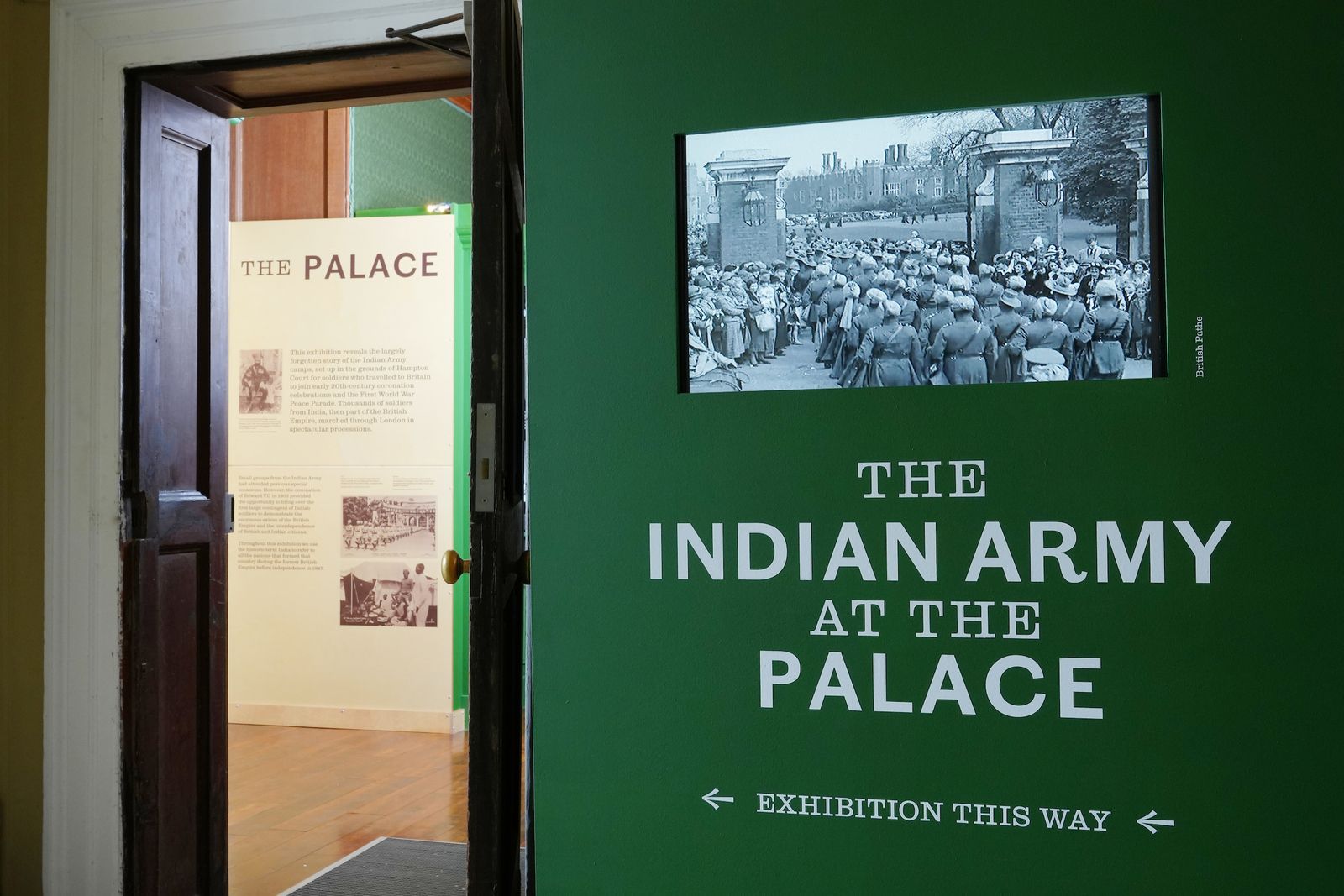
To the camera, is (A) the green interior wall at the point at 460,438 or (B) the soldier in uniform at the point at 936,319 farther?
(A) the green interior wall at the point at 460,438

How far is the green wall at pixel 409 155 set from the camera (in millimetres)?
6051

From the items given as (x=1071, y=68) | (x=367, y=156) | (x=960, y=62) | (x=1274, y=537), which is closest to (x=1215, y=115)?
(x=1071, y=68)

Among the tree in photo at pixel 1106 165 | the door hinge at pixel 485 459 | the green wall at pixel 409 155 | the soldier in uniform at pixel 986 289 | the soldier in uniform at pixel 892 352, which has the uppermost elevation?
the green wall at pixel 409 155

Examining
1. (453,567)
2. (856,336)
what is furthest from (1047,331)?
(453,567)

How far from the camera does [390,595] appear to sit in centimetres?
552

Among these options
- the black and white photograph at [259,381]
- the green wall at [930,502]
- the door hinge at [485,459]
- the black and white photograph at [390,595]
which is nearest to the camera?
the green wall at [930,502]

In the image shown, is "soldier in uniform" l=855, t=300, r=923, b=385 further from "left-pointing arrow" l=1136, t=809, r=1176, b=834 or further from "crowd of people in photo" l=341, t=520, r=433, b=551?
"crowd of people in photo" l=341, t=520, r=433, b=551

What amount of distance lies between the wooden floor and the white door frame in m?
0.64

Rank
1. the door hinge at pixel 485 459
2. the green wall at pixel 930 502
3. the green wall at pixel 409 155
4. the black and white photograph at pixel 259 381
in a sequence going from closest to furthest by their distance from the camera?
the green wall at pixel 930 502 < the door hinge at pixel 485 459 < the black and white photograph at pixel 259 381 < the green wall at pixel 409 155

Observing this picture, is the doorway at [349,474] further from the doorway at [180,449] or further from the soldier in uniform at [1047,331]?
the soldier in uniform at [1047,331]

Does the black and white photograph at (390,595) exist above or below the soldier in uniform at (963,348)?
below

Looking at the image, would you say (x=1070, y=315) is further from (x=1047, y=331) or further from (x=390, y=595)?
(x=390, y=595)

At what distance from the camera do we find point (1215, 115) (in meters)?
1.63

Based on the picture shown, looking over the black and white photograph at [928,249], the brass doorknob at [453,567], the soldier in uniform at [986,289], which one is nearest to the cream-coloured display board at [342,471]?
the brass doorknob at [453,567]
